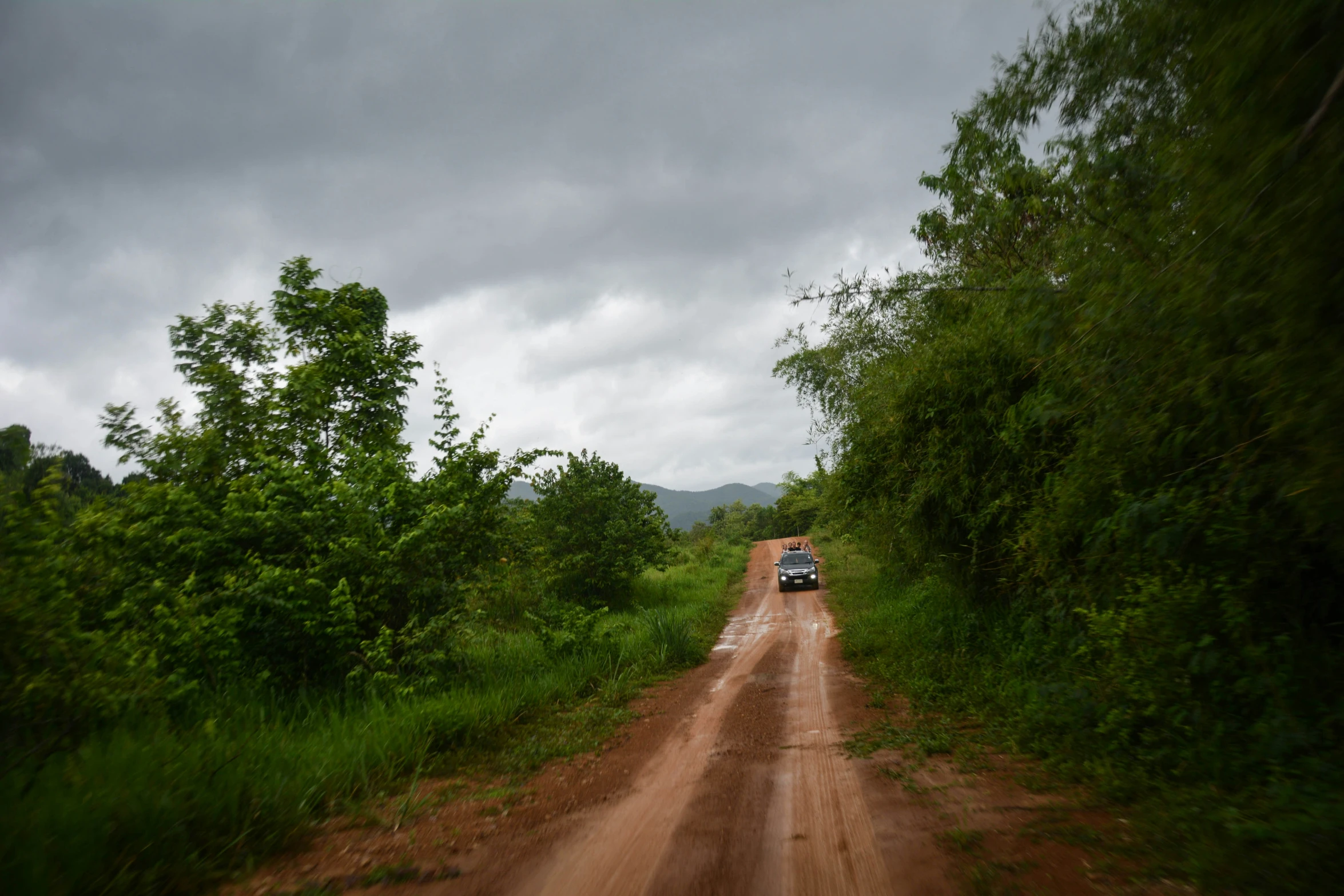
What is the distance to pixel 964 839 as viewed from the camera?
12.8ft

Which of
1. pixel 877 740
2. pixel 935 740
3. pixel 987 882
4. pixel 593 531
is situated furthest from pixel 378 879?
pixel 593 531

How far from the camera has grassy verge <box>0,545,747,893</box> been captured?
352 centimetres

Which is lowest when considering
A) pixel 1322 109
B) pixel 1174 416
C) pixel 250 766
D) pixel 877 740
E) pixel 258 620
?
pixel 877 740

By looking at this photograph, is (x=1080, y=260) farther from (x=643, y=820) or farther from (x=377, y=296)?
(x=377, y=296)

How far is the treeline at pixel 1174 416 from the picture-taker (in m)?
3.07

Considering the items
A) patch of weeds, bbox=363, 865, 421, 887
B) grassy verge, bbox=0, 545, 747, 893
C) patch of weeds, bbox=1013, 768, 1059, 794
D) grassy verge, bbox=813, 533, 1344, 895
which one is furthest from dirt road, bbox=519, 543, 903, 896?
A: grassy verge, bbox=0, 545, 747, 893

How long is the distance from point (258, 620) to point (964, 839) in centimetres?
732


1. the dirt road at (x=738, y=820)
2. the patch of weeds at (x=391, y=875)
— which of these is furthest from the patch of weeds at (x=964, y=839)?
the patch of weeds at (x=391, y=875)

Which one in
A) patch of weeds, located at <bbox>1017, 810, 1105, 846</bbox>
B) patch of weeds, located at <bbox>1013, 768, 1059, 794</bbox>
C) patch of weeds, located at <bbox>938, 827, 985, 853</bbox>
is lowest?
patch of weeds, located at <bbox>1013, 768, 1059, 794</bbox>

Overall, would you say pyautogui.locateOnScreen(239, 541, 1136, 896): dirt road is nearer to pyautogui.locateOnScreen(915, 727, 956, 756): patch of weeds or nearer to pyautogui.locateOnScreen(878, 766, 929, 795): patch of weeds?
pyautogui.locateOnScreen(878, 766, 929, 795): patch of weeds

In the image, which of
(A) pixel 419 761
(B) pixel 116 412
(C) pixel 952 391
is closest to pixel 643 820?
(A) pixel 419 761

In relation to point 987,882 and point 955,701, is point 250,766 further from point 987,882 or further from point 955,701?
point 955,701

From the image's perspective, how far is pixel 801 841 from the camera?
409 cm

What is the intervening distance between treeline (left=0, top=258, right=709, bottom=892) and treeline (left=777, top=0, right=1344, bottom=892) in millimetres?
5493
